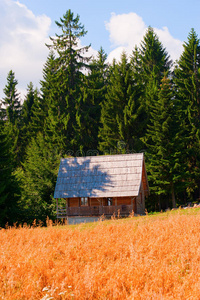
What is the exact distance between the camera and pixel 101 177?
96.1ft

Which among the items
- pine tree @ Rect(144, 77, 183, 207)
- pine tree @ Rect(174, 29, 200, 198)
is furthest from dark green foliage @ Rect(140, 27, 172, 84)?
pine tree @ Rect(144, 77, 183, 207)

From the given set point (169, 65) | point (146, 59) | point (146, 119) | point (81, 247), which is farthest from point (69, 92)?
point (81, 247)

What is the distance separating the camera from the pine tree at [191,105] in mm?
39022

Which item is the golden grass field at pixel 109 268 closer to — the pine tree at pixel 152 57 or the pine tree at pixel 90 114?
the pine tree at pixel 90 114

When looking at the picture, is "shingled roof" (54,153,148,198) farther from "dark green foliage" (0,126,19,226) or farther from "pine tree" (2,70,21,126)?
"pine tree" (2,70,21,126)

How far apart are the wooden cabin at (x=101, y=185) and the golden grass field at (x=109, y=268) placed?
57.2 ft

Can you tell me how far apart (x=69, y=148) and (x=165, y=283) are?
3853cm

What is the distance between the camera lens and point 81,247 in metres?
8.84

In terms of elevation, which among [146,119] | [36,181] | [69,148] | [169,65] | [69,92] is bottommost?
[36,181]

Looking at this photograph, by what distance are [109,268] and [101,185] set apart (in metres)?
22.0

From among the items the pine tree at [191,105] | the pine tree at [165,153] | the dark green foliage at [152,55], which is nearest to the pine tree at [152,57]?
the dark green foliage at [152,55]

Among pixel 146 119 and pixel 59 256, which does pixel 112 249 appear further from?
pixel 146 119

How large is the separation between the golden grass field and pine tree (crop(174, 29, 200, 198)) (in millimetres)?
28592

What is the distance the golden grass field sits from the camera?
221 inches
